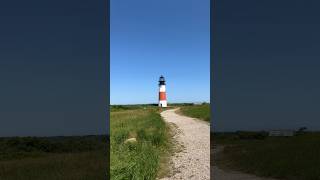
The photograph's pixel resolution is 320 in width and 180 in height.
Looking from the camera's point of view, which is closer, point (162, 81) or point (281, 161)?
point (281, 161)

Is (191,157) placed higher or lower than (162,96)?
lower

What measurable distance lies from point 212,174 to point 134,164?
317 cm

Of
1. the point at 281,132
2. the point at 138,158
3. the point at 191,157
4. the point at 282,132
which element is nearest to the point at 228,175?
the point at 138,158

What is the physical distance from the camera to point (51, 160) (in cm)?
2473

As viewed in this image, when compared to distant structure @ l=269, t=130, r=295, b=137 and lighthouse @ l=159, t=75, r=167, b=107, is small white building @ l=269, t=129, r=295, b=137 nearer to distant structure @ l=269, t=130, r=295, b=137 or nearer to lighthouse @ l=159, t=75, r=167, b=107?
distant structure @ l=269, t=130, r=295, b=137

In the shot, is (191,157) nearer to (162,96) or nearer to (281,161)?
(281,161)

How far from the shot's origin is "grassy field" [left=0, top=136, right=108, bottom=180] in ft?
57.1

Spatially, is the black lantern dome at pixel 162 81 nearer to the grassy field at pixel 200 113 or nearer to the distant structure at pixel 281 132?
the grassy field at pixel 200 113

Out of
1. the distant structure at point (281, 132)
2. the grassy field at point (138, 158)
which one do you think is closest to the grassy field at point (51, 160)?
Answer: the grassy field at point (138, 158)

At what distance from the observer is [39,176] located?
17.6m

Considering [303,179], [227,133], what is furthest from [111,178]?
[227,133]

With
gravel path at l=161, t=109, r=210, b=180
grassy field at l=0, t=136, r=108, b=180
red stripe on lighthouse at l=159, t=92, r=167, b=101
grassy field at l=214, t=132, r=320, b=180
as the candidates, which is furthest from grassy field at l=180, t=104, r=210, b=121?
grassy field at l=214, t=132, r=320, b=180

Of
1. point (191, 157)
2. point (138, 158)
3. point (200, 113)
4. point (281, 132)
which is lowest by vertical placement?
point (191, 157)

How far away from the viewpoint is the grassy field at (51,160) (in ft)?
57.1
